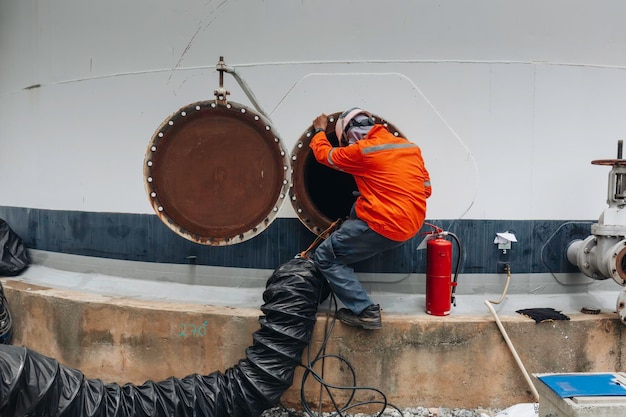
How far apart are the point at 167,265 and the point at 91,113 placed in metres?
1.61

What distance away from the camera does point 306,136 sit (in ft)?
9.64

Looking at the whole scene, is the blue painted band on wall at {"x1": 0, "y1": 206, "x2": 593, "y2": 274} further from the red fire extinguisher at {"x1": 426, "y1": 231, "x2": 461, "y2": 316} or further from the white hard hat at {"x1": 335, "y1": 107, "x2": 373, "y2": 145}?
the white hard hat at {"x1": 335, "y1": 107, "x2": 373, "y2": 145}

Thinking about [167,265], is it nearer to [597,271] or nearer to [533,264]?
[533,264]

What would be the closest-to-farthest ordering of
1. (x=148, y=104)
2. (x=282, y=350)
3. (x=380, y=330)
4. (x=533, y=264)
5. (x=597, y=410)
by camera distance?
(x=597, y=410) < (x=282, y=350) < (x=380, y=330) < (x=533, y=264) < (x=148, y=104)

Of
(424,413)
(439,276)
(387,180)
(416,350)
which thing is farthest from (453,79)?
(424,413)

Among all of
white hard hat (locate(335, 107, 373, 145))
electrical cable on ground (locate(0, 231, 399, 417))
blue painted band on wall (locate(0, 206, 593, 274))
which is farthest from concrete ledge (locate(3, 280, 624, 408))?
white hard hat (locate(335, 107, 373, 145))

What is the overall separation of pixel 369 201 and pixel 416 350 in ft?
3.71

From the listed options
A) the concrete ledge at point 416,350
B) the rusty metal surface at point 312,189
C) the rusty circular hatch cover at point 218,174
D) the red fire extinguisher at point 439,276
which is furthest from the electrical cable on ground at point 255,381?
the red fire extinguisher at point 439,276

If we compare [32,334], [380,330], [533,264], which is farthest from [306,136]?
[32,334]

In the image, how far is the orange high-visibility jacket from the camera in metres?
2.55

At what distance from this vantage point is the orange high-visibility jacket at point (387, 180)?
2553 mm

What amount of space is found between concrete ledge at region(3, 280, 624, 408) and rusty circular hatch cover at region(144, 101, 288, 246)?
68 cm

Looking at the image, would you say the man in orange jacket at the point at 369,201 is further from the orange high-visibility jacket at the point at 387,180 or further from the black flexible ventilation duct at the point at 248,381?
the black flexible ventilation duct at the point at 248,381

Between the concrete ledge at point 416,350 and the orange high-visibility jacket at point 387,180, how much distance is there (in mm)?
748
